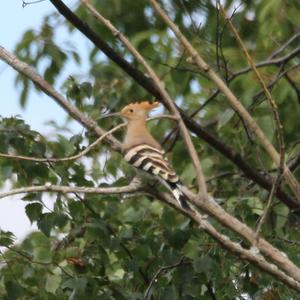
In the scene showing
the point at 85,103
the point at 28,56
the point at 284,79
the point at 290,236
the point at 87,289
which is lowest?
the point at 87,289

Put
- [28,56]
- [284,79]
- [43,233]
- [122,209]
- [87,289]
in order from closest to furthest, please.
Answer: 1. [87,289]
2. [43,233]
3. [122,209]
4. [284,79]
5. [28,56]

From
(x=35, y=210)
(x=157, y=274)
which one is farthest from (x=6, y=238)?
(x=157, y=274)

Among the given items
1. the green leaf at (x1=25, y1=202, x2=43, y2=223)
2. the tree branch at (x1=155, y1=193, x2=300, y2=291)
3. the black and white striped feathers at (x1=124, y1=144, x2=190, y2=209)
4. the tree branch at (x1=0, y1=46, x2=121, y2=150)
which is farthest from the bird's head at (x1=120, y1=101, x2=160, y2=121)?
the tree branch at (x1=155, y1=193, x2=300, y2=291)

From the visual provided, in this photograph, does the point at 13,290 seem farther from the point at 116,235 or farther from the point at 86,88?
the point at 86,88

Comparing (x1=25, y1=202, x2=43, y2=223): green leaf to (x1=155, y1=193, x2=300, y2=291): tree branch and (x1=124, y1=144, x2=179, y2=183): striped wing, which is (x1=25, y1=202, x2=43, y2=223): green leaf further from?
(x1=155, y1=193, x2=300, y2=291): tree branch

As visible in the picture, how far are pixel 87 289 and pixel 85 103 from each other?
1.02 meters

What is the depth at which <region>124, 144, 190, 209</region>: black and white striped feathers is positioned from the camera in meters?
4.66

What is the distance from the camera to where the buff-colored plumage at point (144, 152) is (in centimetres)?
464

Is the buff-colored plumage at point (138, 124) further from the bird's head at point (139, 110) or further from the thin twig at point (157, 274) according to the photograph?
the thin twig at point (157, 274)

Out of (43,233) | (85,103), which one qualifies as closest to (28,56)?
(85,103)

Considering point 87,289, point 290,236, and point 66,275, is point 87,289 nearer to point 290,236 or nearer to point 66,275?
point 66,275

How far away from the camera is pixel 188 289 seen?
15.7 ft

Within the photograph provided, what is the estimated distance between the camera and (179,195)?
4172 mm

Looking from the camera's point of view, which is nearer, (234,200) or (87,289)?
(87,289)
